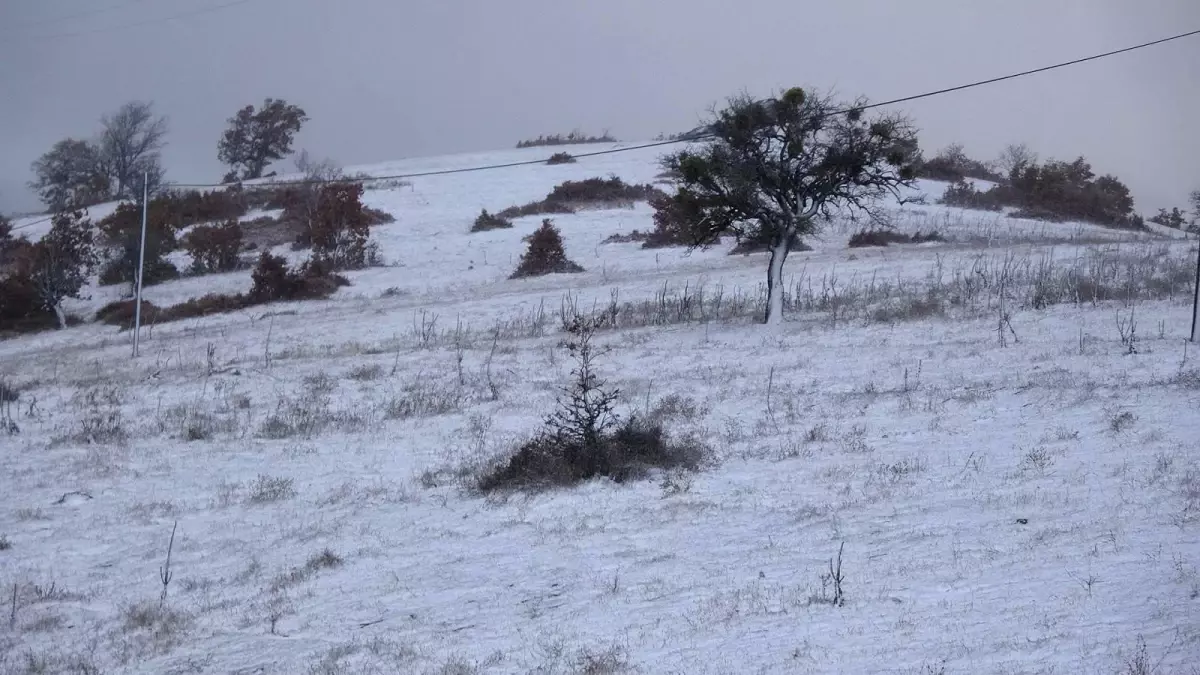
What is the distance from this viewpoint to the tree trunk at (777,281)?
2030 centimetres

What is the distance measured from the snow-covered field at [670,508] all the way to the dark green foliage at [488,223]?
19503 millimetres

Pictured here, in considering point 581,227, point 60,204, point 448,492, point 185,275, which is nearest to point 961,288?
point 448,492

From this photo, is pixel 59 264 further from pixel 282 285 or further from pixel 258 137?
pixel 258 137

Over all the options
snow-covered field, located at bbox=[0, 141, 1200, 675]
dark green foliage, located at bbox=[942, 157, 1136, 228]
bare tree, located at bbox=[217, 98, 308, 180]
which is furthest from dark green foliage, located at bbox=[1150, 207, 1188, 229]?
bare tree, located at bbox=[217, 98, 308, 180]

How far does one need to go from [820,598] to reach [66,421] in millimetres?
12944

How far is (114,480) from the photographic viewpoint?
1229 centimetres

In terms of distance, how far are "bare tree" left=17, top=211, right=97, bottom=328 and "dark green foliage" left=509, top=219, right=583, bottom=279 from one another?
1454 cm

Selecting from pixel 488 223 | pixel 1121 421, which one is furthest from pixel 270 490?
pixel 488 223

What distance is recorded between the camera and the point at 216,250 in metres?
38.1

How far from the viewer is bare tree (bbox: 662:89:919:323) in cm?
1994

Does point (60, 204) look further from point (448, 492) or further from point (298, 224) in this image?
point (448, 492)

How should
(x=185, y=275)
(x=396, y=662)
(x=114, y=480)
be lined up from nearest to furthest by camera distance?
(x=396, y=662), (x=114, y=480), (x=185, y=275)

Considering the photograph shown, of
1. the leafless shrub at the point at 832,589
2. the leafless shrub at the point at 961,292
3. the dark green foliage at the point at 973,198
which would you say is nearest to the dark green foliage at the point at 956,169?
the dark green foliage at the point at 973,198

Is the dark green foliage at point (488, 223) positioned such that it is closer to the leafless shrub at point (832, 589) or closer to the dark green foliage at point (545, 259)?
the dark green foliage at point (545, 259)
